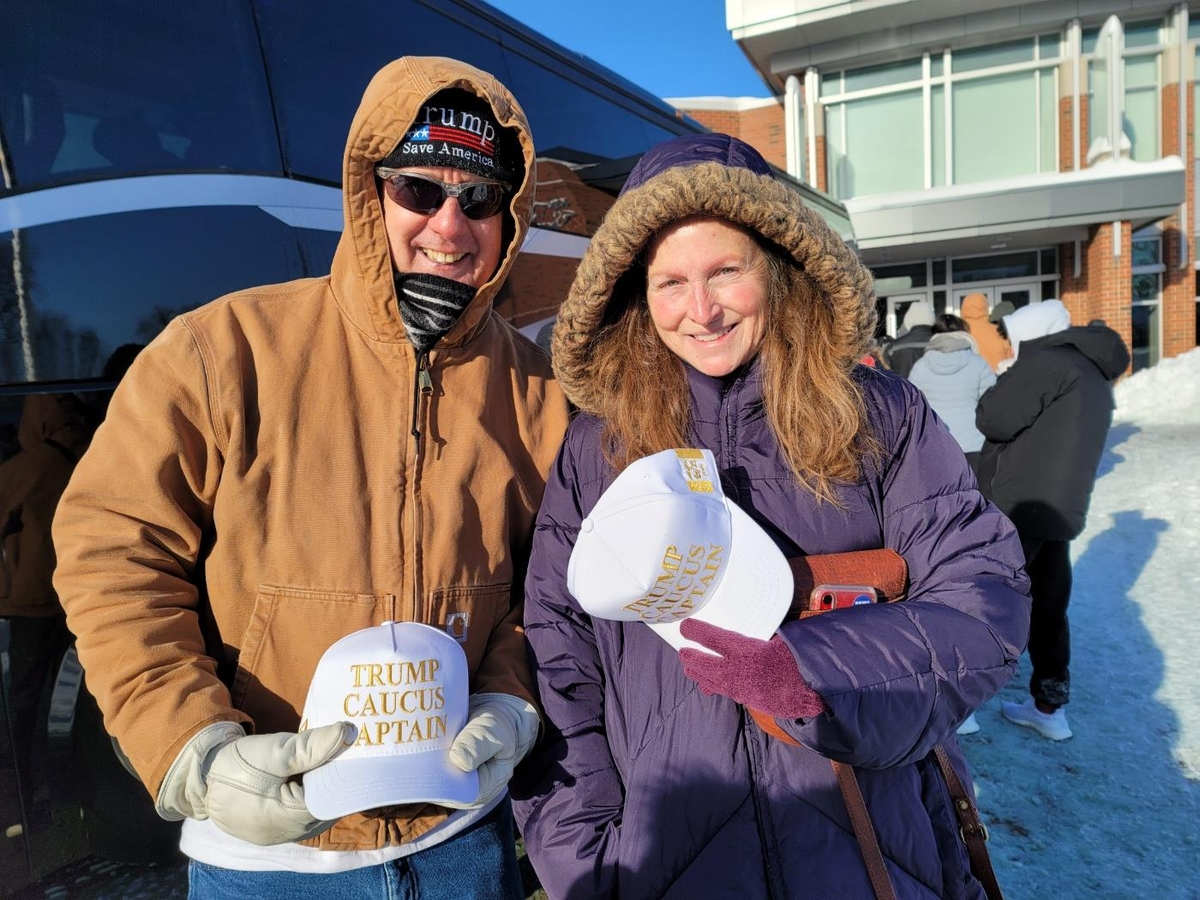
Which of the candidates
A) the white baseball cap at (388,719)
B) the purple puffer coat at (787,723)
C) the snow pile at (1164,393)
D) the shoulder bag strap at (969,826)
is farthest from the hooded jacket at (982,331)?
the white baseball cap at (388,719)

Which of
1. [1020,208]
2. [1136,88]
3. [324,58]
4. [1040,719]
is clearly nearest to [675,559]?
[324,58]

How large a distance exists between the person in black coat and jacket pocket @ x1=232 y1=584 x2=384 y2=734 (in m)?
3.42

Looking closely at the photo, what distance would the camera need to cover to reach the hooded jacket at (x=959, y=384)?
17.4ft

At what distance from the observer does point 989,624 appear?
1.25 meters

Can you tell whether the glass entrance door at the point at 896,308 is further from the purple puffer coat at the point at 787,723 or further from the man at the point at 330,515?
the man at the point at 330,515

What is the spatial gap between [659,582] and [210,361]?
0.89 meters

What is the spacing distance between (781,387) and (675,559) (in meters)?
0.52

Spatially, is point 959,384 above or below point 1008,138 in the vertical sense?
below

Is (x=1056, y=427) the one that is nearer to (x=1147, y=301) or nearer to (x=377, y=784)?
(x=377, y=784)

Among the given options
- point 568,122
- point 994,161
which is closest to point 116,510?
point 568,122

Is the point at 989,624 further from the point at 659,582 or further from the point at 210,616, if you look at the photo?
the point at 210,616

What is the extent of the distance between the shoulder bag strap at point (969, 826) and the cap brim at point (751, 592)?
1.63 ft

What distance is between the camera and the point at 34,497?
166 cm

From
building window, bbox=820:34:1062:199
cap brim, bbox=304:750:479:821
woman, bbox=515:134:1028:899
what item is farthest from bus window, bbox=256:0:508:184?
building window, bbox=820:34:1062:199
